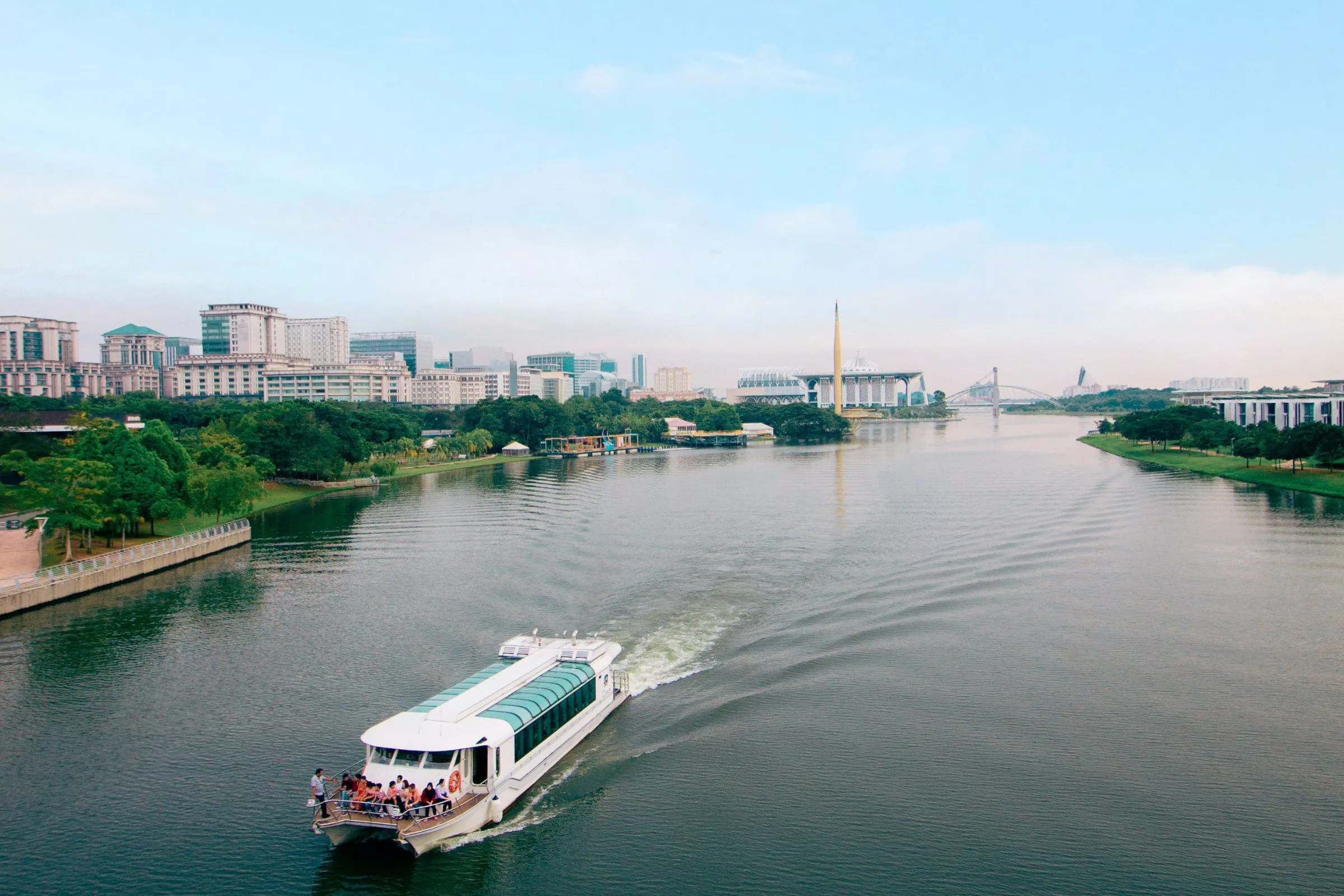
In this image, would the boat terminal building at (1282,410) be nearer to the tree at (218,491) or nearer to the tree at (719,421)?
A: the tree at (719,421)

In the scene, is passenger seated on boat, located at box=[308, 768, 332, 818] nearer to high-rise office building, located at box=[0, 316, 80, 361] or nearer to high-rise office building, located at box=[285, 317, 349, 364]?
high-rise office building, located at box=[0, 316, 80, 361]

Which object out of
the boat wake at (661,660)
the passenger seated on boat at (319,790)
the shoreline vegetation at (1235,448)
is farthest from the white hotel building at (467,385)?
the passenger seated on boat at (319,790)

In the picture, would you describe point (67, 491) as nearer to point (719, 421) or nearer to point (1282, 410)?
point (719, 421)

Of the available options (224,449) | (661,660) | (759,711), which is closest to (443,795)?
(759,711)

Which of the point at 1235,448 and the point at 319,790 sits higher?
the point at 1235,448

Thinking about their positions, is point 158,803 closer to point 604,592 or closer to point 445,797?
point 445,797

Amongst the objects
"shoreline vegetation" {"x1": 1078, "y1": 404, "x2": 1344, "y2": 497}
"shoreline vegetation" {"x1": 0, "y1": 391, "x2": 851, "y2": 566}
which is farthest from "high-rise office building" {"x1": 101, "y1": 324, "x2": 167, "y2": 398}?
"shoreline vegetation" {"x1": 1078, "y1": 404, "x2": 1344, "y2": 497}
